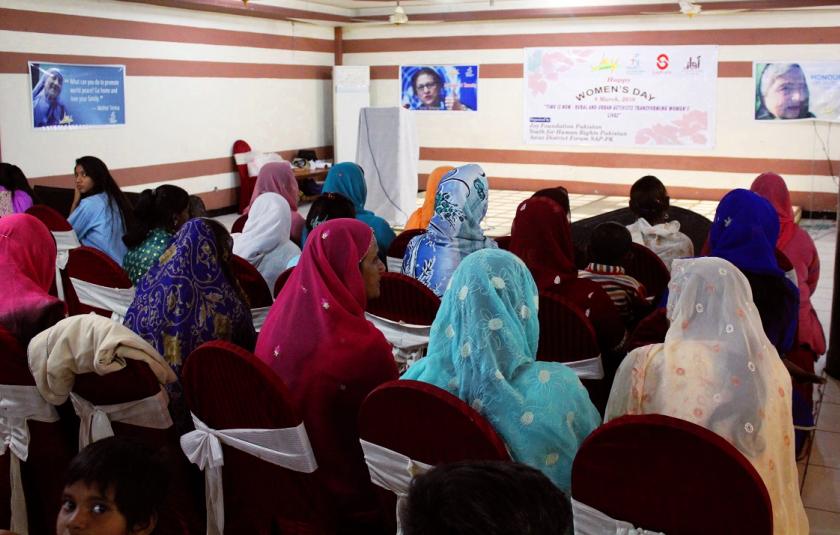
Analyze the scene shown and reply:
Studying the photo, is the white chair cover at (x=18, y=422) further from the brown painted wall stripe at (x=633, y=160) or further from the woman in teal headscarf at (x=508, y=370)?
the brown painted wall stripe at (x=633, y=160)

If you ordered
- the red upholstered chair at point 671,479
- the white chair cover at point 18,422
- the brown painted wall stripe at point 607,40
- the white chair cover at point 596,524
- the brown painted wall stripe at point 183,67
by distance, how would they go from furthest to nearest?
the brown painted wall stripe at point 607,40 → the brown painted wall stripe at point 183,67 → the white chair cover at point 18,422 → the white chair cover at point 596,524 → the red upholstered chair at point 671,479

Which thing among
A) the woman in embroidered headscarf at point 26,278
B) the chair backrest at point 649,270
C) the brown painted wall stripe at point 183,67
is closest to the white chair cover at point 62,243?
the woman in embroidered headscarf at point 26,278

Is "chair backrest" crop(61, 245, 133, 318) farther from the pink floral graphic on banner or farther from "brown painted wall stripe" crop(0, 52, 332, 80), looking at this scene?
the pink floral graphic on banner

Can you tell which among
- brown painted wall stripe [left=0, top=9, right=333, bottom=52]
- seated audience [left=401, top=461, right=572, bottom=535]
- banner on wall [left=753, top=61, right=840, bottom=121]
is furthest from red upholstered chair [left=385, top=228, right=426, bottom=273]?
banner on wall [left=753, top=61, right=840, bottom=121]

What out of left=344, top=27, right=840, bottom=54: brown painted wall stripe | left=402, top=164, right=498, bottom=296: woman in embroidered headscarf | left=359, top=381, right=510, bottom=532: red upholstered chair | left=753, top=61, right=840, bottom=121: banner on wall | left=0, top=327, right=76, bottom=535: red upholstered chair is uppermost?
left=344, top=27, right=840, bottom=54: brown painted wall stripe

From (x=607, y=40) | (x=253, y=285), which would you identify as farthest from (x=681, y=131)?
(x=253, y=285)

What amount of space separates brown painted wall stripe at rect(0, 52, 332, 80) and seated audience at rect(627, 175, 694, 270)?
6.59 m

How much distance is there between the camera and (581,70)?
39.5ft

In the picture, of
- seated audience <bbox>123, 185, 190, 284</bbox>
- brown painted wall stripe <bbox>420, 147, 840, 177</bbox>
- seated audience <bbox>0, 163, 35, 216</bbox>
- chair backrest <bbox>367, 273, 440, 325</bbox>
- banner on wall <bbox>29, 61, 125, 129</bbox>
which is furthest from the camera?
brown painted wall stripe <bbox>420, 147, 840, 177</bbox>

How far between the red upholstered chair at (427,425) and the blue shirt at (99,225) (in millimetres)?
3516

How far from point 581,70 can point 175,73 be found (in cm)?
567

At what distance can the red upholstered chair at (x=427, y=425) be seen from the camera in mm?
1697

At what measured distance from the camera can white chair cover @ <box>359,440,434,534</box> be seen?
1.83 meters

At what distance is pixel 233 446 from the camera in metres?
2.10
